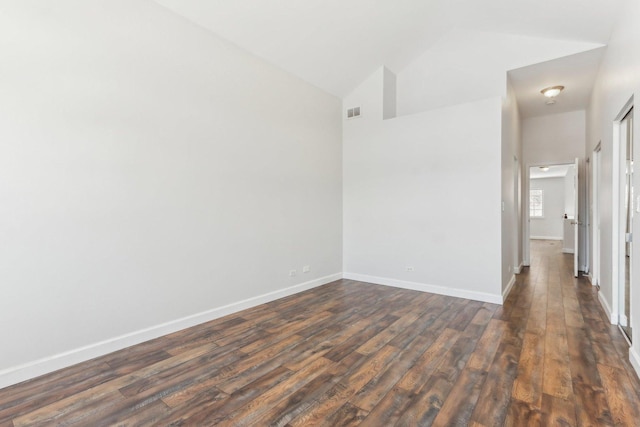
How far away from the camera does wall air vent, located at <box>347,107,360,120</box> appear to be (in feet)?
17.6

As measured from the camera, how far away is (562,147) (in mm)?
6828

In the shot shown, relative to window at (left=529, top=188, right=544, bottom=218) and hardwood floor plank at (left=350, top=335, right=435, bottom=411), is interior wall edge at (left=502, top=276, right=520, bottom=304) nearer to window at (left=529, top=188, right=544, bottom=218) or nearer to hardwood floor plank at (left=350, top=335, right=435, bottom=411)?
hardwood floor plank at (left=350, top=335, right=435, bottom=411)

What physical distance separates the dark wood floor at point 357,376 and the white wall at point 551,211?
10.6m

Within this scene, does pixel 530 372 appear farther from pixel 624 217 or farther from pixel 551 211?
pixel 551 211

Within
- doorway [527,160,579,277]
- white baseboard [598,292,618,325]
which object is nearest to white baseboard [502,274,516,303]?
white baseboard [598,292,618,325]

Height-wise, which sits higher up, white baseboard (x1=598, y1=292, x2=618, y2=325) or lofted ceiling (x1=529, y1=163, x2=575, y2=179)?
lofted ceiling (x1=529, y1=163, x2=575, y2=179)

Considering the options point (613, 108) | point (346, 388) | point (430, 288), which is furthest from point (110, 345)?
point (613, 108)

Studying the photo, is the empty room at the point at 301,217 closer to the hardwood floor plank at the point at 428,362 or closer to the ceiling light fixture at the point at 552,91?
the hardwood floor plank at the point at 428,362

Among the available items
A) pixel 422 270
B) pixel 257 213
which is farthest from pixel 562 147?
pixel 257 213

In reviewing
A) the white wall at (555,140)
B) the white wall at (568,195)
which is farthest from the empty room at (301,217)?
the white wall at (568,195)

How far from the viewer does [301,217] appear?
4.73 m

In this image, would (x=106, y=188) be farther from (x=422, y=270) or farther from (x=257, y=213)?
(x=422, y=270)

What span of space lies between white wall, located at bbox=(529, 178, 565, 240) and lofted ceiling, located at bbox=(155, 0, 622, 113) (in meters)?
8.82

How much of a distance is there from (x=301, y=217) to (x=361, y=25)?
268 cm
